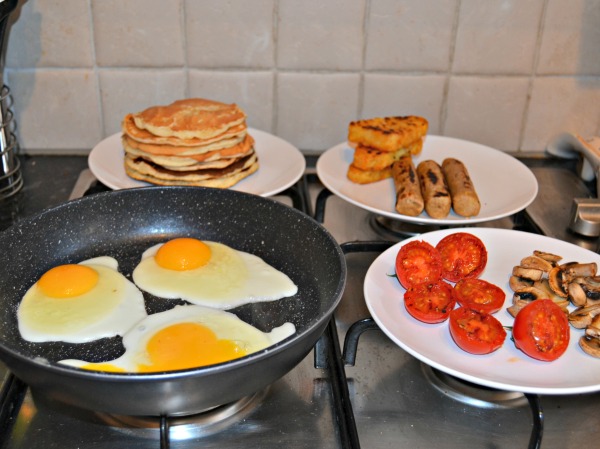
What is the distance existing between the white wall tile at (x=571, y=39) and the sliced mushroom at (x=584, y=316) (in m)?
0.77

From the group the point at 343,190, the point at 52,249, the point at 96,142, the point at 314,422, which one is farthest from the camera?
the point at 96,142

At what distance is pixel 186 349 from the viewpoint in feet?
3.14

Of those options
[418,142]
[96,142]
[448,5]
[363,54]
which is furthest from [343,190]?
[96,142]

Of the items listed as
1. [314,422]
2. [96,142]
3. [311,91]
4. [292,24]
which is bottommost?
[314,422]

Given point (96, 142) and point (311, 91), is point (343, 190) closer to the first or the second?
point (311, 91)

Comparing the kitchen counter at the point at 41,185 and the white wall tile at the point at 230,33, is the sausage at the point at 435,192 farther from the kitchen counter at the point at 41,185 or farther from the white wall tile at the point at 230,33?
the kitchen counter at the point at 41,185

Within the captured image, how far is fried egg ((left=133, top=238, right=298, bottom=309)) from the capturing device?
1104 mm

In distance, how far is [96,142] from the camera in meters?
1.66

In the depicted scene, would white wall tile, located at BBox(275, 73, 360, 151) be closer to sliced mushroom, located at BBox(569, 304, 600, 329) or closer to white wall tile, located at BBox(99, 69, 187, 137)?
white wall tile, located at BBox(99, 69, 187, 137)

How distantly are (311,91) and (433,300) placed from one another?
76 cm

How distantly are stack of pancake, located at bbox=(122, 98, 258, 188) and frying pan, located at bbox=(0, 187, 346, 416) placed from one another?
0.11 meters

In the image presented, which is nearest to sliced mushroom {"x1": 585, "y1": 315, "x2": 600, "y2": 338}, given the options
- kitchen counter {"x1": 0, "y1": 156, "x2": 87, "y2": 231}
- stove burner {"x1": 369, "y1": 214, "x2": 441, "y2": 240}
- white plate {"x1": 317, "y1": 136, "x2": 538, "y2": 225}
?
white plate {"x1": 317, "y1": 136, "x2": 538, "y2": 225}

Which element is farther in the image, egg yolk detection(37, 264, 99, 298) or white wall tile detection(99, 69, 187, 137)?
white wall tile detection(99, 69, 187, 137)

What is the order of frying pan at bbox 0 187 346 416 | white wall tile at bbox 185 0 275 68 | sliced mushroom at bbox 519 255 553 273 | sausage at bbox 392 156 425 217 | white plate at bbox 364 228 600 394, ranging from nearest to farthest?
frying pan at bbox 0 187 346 416, white plate at bbox 364 228 600 394, sliced mushroom at bbox 519 255 553 273, sausage at bbox 392 156 425 217, white wall tile at bbox 185 0 275 68
